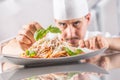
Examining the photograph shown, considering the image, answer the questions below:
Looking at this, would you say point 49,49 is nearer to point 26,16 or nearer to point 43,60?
point 43,60

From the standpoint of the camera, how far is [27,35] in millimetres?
1745

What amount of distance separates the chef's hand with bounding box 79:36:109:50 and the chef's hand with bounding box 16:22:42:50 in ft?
0.92

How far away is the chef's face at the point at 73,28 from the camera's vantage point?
5.79 ft

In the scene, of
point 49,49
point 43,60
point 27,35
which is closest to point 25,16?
point 27,35

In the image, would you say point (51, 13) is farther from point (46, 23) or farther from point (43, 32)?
point (43, 32)

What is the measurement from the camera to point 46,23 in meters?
1.78

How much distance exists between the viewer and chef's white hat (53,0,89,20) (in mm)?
1704

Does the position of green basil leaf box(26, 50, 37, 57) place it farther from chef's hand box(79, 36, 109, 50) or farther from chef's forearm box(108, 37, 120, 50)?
chef's forearm box(108, 37, 120, 50)

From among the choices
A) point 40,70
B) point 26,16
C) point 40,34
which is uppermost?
point 26,16

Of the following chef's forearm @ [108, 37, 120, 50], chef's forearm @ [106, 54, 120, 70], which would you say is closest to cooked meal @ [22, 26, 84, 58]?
chef's forearm @ [106, 54, 120, 70]

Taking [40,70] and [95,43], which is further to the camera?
[95,43]

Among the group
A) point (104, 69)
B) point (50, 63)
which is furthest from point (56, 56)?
point (104, 69)

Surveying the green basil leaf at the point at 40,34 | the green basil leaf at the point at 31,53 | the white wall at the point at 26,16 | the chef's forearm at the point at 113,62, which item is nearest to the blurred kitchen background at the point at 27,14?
the white wall at the point at 26,16

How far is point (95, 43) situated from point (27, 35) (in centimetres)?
41
